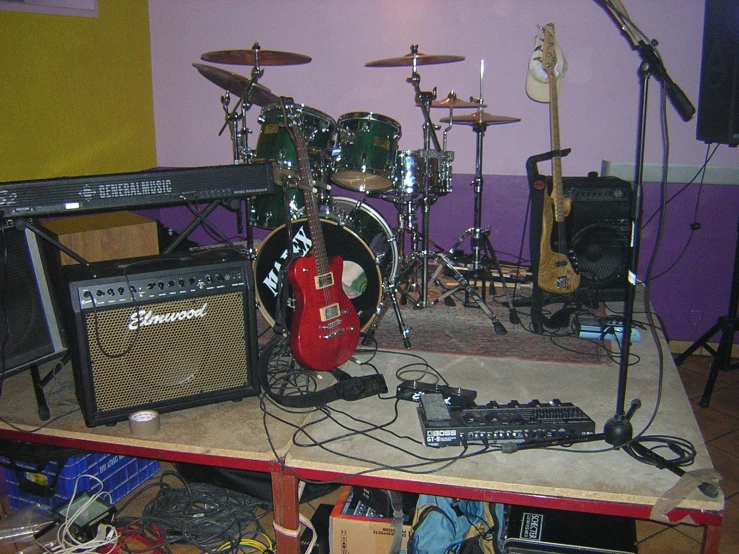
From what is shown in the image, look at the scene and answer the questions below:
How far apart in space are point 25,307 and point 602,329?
7.41 ft

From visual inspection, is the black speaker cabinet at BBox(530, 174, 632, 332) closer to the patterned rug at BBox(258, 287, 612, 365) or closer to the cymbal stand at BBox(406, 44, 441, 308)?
the patterned rug at BBox(258, 287, 612, 365)

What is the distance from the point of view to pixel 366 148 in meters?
3.12

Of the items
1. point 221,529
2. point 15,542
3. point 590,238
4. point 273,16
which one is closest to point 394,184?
point 590,238

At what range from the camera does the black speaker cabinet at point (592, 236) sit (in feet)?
9.60

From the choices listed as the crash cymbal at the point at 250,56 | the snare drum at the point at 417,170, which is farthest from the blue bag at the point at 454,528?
the crash cymbal at the point at 250,56

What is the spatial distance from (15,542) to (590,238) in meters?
2.62

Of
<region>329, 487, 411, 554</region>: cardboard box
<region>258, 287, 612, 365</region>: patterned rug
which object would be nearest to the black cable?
<region>329, 487, 411, 554</region>: cardboard box

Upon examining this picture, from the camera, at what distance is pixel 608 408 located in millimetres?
2078

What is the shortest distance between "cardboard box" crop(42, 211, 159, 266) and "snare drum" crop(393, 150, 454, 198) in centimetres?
126

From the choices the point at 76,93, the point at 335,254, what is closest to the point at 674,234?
the point at 335,254

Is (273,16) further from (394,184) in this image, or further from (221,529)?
(221,529)

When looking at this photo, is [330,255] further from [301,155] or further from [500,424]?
[500,424]

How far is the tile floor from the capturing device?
6.95 ft

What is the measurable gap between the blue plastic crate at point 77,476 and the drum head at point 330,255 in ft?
2.69
